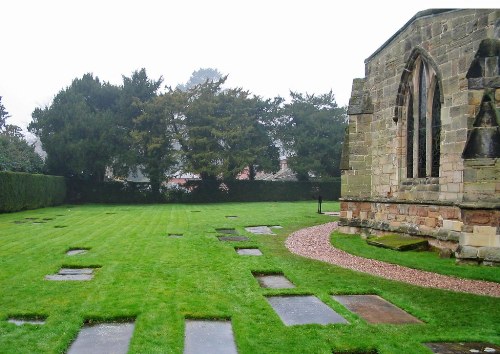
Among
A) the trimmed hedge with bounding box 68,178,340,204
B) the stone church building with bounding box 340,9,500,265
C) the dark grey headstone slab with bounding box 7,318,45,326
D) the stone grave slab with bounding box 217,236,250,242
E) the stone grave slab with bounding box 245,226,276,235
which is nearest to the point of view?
the dark grey headstone slab with bounding box 7,318,45,326

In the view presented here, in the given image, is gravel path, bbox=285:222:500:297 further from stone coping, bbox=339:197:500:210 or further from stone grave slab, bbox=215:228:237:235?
stone grave slab, bbox=215:228:237:235

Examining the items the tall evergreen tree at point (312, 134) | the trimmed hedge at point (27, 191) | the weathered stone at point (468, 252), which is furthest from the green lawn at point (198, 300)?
the tall evergreen tree at point (312, 134)

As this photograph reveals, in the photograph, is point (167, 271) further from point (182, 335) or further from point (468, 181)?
point (468, 181)

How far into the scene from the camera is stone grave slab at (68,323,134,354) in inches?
179

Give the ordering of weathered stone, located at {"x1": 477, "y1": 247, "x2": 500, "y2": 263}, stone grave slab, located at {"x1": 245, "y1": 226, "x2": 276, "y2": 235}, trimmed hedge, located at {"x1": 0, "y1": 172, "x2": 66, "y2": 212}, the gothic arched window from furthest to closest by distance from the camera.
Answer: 1. trimmed hedge, located at {"x1": 0, "y1": 172, "x2": 66, "y2": 212}
2. stone grave slab, located at {"x1": 245, "y1": 226, "x2": 276, "y2": 235}
3. the gothic arched window
4. weathered stone, located at {"x1": 477, "y1": 247, "x2": 500, "y2": 263}

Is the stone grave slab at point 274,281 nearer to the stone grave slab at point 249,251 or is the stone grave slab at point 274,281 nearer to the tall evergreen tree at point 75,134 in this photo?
the stone grave slab at point 249,251

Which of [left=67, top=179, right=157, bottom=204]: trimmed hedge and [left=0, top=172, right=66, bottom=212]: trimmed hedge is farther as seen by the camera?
[left=67, top=179, right=157, bottom=204]: trimmed hedge

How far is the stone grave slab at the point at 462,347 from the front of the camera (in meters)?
4.55

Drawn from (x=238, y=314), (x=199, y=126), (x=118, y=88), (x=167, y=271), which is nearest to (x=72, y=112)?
(x=118, y=88)

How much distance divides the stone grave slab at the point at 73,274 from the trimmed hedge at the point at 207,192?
27.9m

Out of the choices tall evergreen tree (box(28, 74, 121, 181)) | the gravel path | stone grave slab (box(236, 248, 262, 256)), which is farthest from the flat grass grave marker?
tall evergreen tree (box(28, 74, 121, 181))

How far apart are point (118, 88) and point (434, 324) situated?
3730 cm

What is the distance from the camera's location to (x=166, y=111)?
3675 centimetres

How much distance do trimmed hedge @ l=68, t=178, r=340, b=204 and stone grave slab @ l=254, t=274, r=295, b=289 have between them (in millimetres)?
28784
